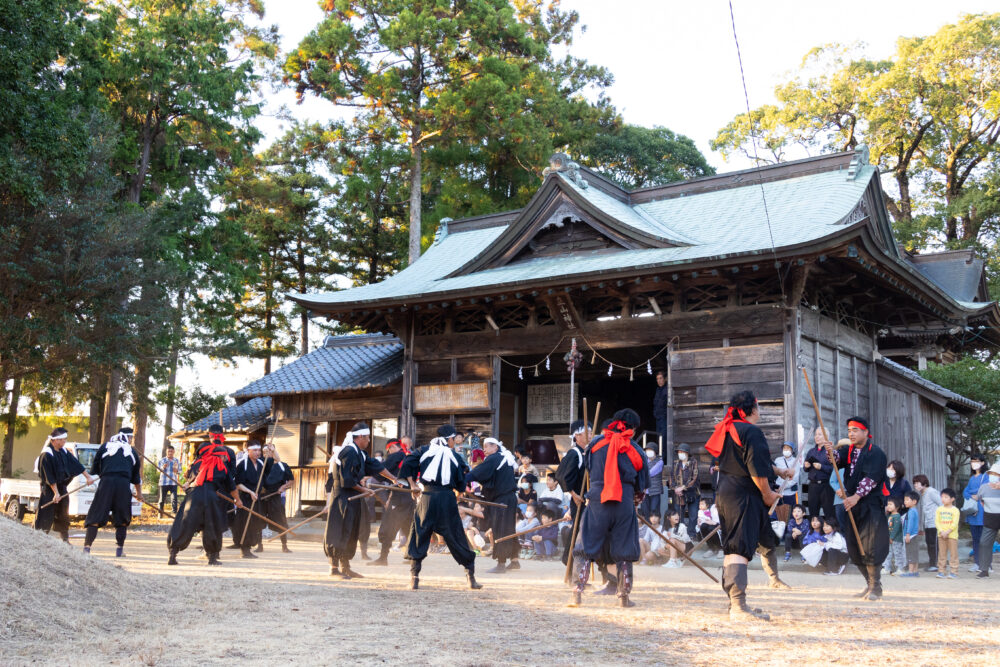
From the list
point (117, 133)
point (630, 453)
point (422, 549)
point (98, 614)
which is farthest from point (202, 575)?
point (117, 133)

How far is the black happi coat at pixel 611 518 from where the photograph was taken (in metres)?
7.97

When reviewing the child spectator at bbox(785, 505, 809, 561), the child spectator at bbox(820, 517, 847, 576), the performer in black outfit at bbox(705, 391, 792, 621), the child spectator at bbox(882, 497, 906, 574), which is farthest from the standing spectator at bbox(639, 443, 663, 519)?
the performer in black outfit at bbox(705, 391, 792, 621)

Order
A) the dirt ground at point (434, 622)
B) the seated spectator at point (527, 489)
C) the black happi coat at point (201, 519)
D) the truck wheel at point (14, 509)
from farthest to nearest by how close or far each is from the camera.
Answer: the truck wheel at point (14, 509) < the seated spectator at point (527, 489) < the black happi coat at point (201, 519) < the dirt ground at point (434, 622)

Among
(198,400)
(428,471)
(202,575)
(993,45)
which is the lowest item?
(202,575)

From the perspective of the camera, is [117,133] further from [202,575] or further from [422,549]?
[422,549]

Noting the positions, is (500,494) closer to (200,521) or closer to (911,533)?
(200,521)

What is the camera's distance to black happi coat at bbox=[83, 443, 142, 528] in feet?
39.3

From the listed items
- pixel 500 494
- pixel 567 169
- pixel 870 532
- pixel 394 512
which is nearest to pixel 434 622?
pixel 870 532

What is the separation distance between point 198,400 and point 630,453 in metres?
23.5

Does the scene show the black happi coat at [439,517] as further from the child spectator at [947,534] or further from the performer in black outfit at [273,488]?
the child spectator at [947,534]

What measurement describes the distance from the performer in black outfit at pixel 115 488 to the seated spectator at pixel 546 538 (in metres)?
6.05

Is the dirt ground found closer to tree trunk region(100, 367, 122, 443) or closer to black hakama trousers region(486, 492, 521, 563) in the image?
black hakama trousers region(486, 492, 521, 563)

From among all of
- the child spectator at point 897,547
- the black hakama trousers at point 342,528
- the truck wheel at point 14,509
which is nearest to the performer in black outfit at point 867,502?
the child spectator at point 897,547

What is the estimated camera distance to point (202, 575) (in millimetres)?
10047
